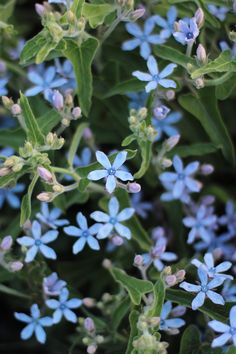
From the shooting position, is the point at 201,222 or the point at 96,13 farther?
the point at 201,222

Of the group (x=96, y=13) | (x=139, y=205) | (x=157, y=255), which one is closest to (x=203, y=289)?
(x=157, y=255)

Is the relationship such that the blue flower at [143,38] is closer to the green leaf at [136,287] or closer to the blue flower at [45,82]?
the blue flower at [45,82]

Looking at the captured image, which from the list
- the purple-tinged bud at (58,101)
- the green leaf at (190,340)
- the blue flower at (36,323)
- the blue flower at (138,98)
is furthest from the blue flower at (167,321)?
the blue flower at (138,98)

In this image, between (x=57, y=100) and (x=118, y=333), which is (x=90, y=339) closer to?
(x=118, y=333)

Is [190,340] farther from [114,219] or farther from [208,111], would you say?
[208,111]

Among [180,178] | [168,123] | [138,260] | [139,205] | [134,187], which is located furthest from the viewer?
[139,205]

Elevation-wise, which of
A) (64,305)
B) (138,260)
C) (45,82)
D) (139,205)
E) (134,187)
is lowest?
(139,205)

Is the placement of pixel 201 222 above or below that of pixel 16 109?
below

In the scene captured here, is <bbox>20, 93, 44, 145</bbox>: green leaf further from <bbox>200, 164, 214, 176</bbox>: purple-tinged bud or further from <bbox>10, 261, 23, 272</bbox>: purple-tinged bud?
<bbox>200, 164, 214, 176</bbox>: purple-tinged bud
